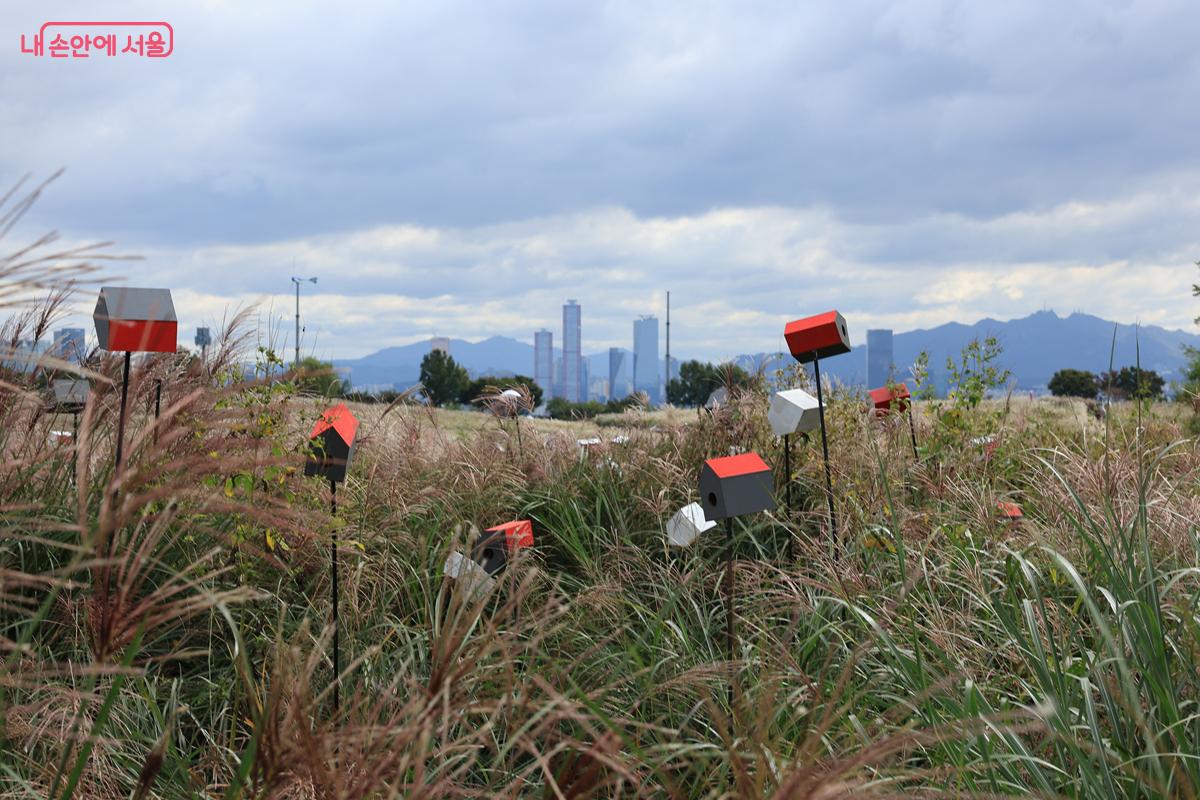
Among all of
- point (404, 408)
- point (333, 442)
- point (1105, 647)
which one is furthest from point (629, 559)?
point (404, 408)

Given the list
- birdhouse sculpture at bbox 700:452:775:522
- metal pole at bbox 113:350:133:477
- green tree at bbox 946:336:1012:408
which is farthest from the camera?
green tree at bbox 946:336:1012:408

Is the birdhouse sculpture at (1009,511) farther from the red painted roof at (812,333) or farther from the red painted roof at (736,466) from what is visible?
the red painted roof at (736,466)

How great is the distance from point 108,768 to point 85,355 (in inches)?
96.9

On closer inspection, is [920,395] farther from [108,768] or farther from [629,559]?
[108,768]

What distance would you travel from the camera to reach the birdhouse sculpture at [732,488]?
9.24 ft

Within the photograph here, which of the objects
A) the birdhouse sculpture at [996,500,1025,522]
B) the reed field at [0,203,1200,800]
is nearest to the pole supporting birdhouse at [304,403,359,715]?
the reed field at [0,203,1200,800]

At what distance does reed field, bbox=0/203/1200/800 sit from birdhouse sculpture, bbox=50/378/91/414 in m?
0.13

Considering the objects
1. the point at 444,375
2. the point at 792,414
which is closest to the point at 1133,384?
the point at 792,414

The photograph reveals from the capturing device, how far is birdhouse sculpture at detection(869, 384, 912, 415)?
5.42 metres

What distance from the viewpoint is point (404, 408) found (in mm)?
6148

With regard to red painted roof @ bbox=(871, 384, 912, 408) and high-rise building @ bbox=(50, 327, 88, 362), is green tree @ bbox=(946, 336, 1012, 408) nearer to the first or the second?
red painted roof @ bbox=(871, 384, 912, 408)

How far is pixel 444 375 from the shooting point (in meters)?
36.3

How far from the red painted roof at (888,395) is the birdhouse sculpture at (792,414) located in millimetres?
1815

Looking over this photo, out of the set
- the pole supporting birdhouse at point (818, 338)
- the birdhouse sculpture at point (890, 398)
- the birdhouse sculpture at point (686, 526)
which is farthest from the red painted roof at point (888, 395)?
the birdhouse sculpture at point (686, 526)
